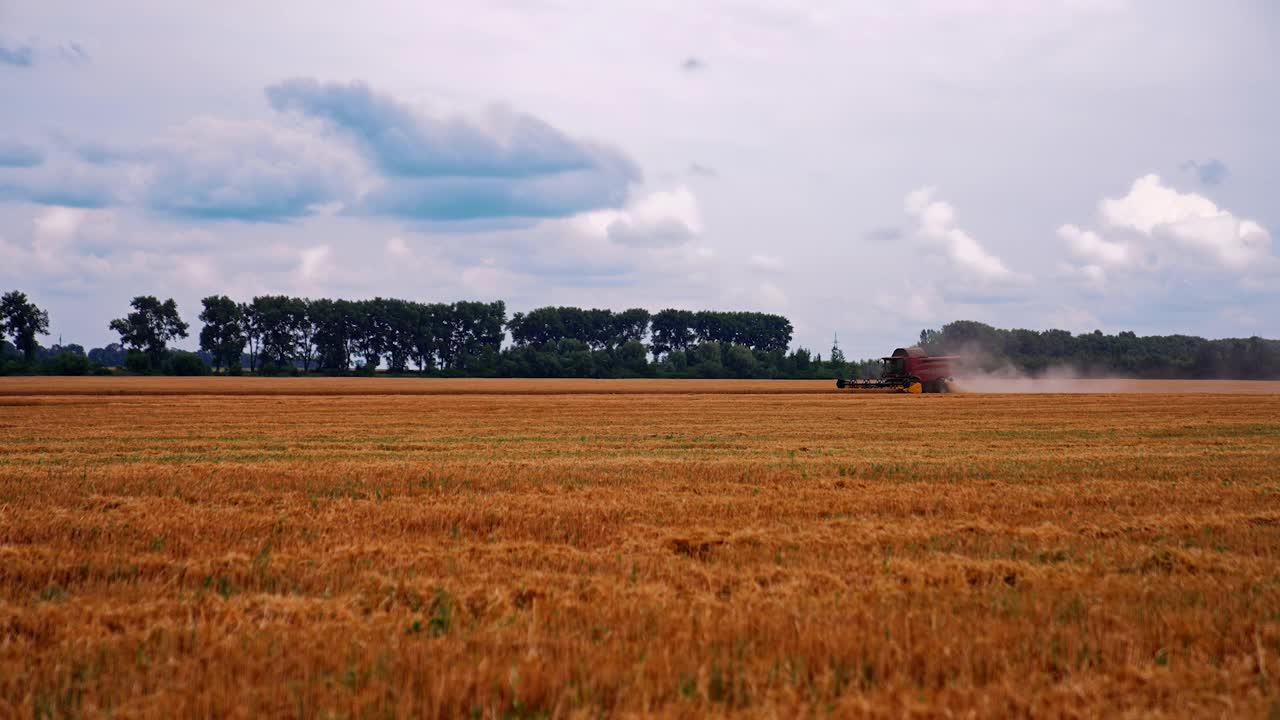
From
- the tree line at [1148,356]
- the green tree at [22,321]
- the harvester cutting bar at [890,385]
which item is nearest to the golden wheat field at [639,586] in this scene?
the harvester cutting bar at [890,385]

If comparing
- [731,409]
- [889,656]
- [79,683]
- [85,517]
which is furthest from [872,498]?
[731,409]

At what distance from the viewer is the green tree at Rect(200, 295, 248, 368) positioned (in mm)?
108812

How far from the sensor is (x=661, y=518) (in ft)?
33.4

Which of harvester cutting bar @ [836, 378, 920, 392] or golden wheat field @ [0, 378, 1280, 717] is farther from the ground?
harvester cutting bar @ [836, 378, 920, 392]

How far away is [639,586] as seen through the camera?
7039 mm

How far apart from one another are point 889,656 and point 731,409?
2975 centimetres

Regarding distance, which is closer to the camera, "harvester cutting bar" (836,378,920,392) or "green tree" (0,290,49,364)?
"harvester cutting bar" (836,378,920,392)

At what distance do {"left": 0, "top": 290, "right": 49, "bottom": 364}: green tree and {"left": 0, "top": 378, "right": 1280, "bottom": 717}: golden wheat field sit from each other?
99767 mm

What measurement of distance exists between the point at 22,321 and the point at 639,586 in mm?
114265

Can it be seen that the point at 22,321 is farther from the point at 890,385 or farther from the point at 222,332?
the point at 890,385

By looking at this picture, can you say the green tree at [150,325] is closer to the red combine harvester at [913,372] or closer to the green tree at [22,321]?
the green tree at [22,321]

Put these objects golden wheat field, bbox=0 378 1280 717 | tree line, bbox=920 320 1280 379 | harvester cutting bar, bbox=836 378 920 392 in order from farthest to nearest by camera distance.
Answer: tree line, bbox=920 320 1280 379
harvester cutting bar, bbox=836 378 920 392
golden wheat field, bbox=0 378 1280 717

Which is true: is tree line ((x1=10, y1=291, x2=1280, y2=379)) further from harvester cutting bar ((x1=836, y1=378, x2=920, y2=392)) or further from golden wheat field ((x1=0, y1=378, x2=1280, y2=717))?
golden wheat field ((x1=0, y1=378, x2=1280, y2=717))

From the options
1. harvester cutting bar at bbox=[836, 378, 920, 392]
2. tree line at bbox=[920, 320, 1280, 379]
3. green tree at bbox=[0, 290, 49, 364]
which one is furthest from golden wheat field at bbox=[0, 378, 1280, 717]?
green tree at bbox=[0, 290, 49, 364]
